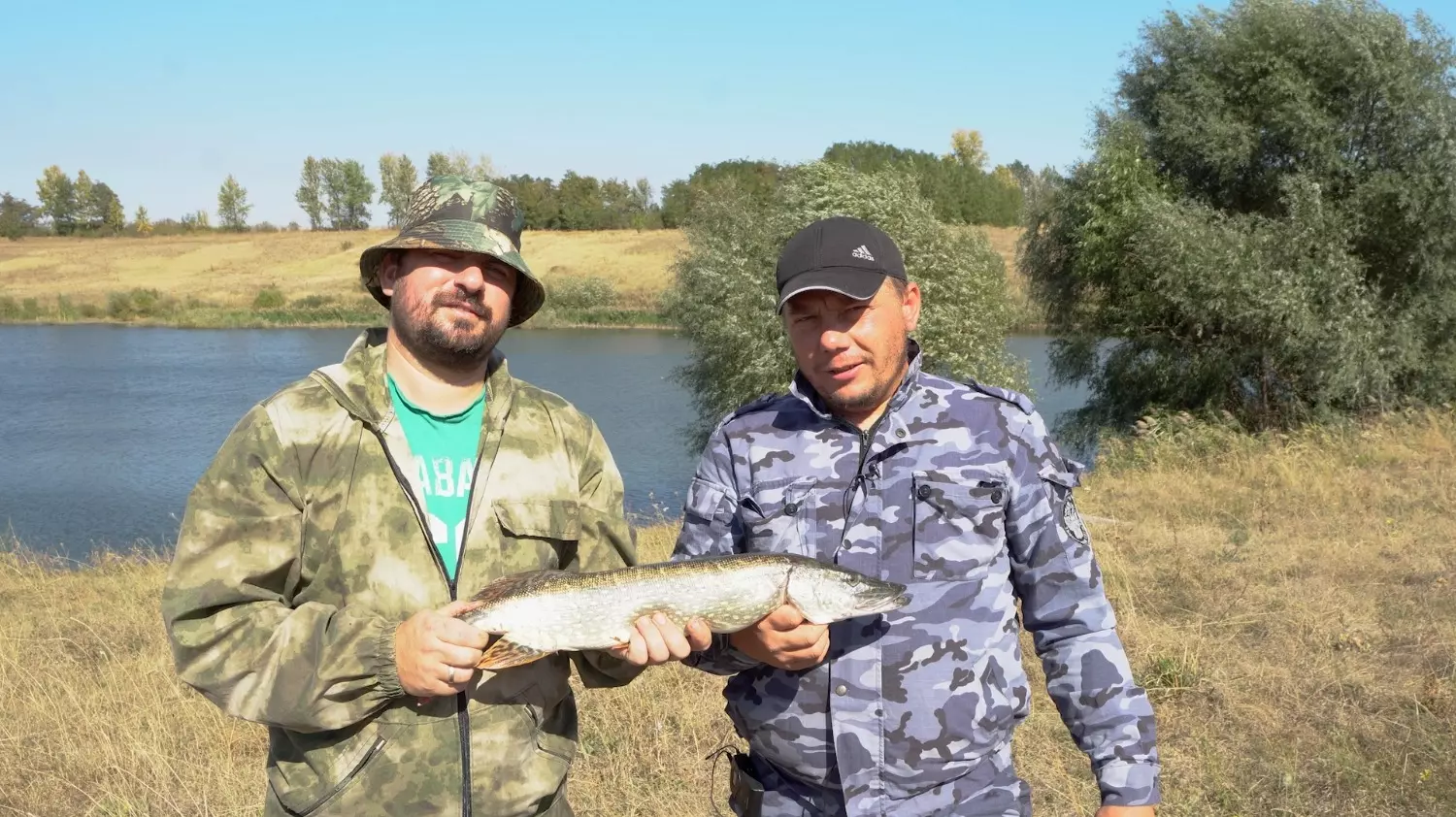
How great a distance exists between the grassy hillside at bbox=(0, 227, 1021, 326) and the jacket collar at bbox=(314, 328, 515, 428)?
153ft

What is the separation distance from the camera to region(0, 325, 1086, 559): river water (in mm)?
20234

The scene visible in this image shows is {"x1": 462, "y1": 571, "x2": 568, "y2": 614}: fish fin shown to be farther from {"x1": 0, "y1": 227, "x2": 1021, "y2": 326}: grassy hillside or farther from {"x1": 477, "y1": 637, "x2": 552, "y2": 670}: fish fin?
{"x1": 0, "y1": 227, "x2": 1021, "y2": 326}: grassy hillside

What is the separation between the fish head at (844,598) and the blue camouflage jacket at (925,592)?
139 mm

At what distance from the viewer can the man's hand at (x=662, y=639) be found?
280 centimetres

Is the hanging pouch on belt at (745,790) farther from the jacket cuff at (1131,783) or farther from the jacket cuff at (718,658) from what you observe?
the jacket cuff at (1131,783)

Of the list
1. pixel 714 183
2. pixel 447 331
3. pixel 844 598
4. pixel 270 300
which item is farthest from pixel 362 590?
pixel 270 300

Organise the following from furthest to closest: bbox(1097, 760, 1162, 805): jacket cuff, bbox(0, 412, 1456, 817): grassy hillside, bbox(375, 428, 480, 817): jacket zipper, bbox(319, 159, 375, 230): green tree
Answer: bbox(319, 159, 375, 230): green tree
bbox(0, 412, 1456, 817): grassy hillside
bbox(375, 428, 480, 817): jacket zipper
bbox(1097, 760, 1162, 805): jacket cuff

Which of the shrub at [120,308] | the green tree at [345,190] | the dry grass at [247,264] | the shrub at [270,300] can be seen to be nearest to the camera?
the shrub at [120,308]

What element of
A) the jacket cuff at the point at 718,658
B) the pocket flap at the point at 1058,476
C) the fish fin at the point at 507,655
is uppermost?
the pocket flap at the point at 1058,476

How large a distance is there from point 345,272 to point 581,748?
253ft

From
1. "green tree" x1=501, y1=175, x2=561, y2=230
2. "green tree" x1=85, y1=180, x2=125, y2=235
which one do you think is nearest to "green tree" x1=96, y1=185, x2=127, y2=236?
"green tree" x1=85, y1=180, x2=125, y2=235

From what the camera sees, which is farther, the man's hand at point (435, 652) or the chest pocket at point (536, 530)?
the chest pocket at point (536, 530)

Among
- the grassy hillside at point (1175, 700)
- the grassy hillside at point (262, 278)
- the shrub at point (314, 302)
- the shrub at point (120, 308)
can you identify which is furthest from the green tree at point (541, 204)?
the grassy hillside at point (1175, 700)

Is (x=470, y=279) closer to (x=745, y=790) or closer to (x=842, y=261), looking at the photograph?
(x=842, y=261)
